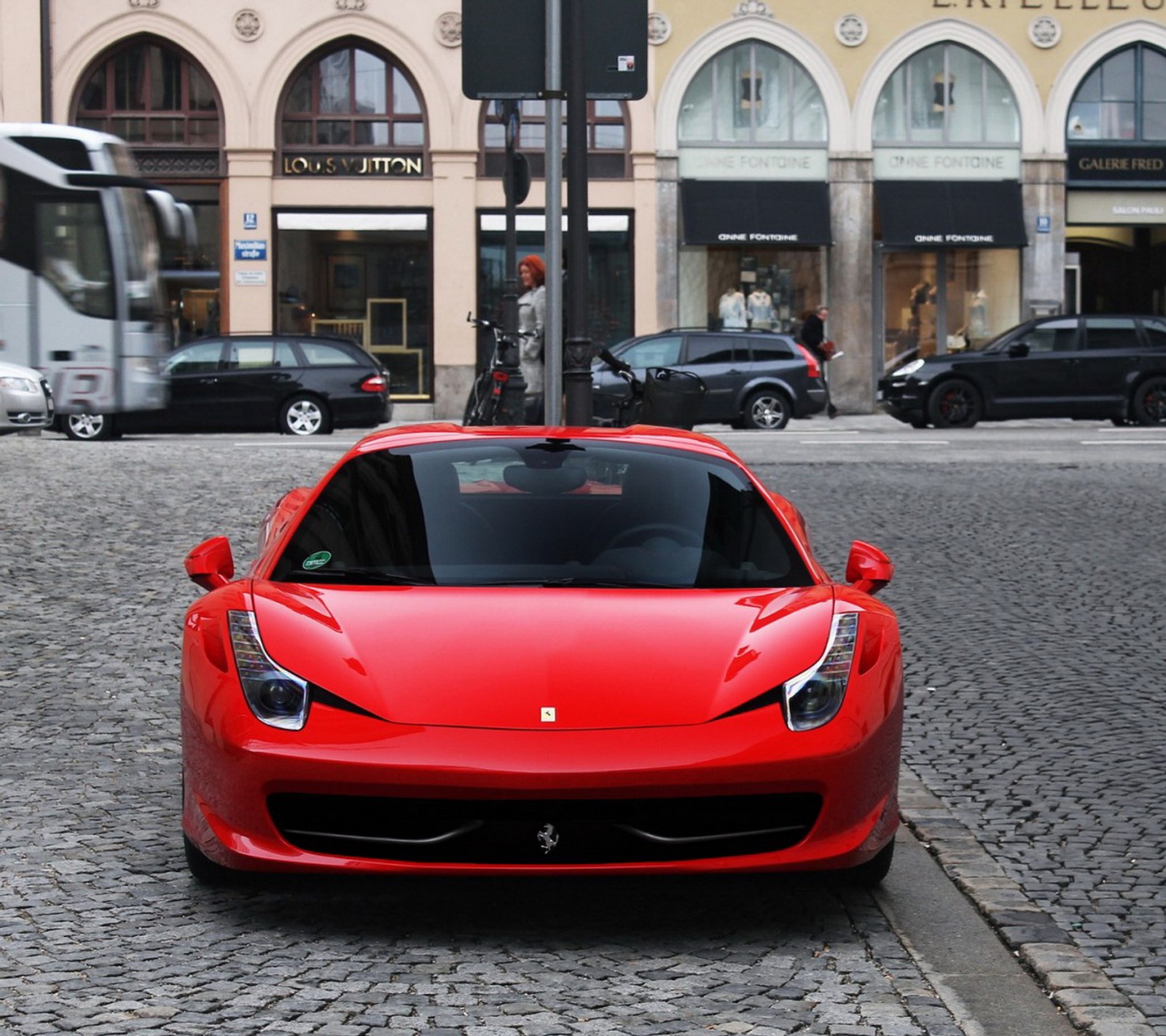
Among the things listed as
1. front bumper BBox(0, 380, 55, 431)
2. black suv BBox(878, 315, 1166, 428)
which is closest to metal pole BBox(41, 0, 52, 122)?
front bumper BBox(0, 380, 55, 431)

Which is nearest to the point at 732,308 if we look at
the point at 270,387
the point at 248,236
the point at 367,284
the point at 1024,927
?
the point at 367,284

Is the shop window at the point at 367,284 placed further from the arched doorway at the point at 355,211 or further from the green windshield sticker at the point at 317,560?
the green windshield sticker at the point at 317,560

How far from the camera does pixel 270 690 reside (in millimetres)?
4742

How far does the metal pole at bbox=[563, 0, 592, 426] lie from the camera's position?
35.1 feet

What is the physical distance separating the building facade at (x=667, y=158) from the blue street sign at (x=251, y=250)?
38 mm

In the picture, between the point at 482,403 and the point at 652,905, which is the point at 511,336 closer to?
the point at 482,403

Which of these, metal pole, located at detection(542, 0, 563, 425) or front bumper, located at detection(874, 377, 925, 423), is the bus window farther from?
metal pole, located at detection(542, 0, 563, 425)

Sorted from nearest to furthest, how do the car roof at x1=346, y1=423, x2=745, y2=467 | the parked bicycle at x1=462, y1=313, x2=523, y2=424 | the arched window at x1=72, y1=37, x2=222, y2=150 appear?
the car roof at x1=346, y1=423, x2=745, y2=467
the parked bicycle at x1=462, y1=313, x2=523, y2=424
the arched window at x1=72, y1=37, x2=222, y2=150

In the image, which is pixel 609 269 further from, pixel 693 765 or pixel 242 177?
pixel 693 765

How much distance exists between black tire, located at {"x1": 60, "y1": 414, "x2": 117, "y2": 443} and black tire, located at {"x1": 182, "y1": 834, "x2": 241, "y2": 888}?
21343 millimetres

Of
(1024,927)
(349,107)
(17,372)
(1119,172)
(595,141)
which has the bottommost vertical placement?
(1024,927)

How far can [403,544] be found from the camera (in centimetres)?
554

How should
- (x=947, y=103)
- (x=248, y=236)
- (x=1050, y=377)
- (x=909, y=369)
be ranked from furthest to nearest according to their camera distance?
(x=947, y=103), (x=248, y=236), (x=909, y=369), (x=1050, y=377)

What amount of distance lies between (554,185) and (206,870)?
21.4 feet
